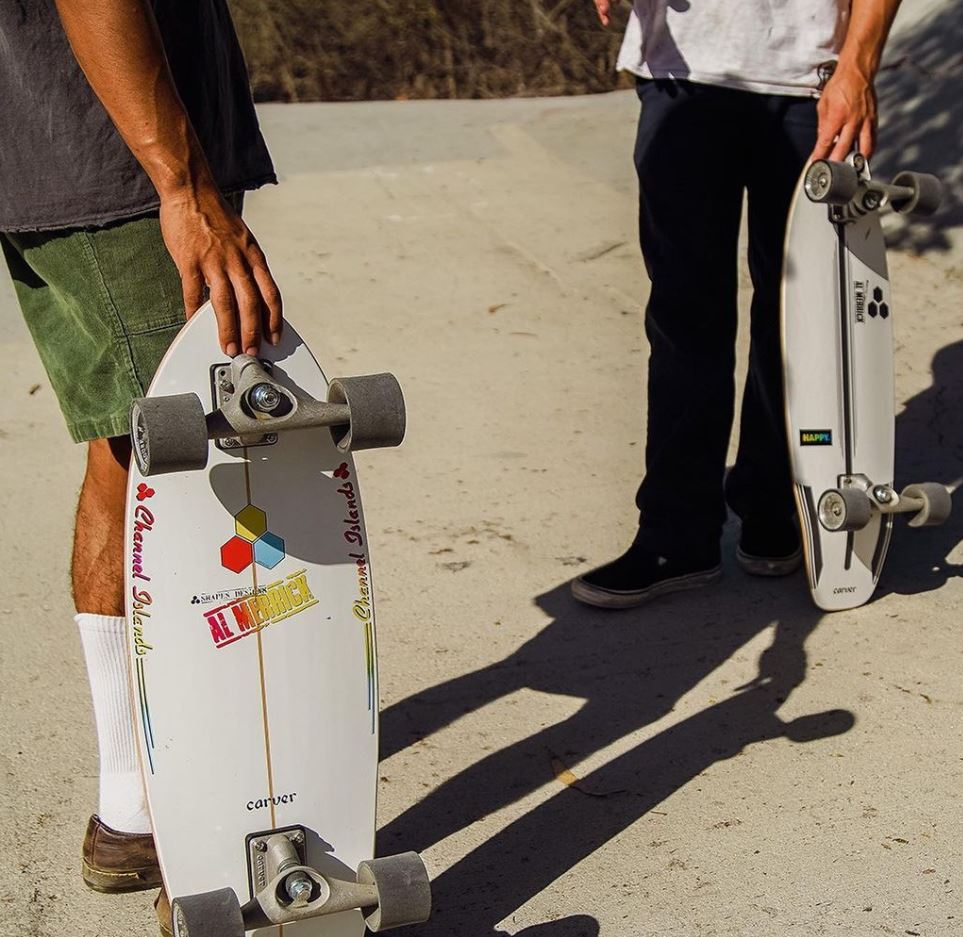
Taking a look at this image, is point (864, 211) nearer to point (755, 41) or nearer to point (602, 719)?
point (755, 41)

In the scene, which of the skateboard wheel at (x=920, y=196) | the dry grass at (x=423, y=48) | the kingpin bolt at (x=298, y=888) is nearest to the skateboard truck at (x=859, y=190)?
the skateboard wheel at (x=920, y=196)

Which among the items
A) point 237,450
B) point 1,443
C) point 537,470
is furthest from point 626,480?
point 237,450

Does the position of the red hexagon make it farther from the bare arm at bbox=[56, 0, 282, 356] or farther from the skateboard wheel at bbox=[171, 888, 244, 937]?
the skateboard wheel at bbox=[171, 888, 244, 937]

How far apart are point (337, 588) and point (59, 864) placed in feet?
2.88

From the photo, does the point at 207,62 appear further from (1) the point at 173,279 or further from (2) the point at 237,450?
(2) the point at 237,450

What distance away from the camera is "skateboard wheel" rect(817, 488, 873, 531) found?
3305mm

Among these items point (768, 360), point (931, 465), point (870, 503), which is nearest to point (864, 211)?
point (768, 360)

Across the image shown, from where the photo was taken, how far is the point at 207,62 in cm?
233

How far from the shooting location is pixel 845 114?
123 inches

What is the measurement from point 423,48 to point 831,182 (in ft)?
22.0

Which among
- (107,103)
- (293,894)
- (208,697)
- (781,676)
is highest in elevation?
(107,103)

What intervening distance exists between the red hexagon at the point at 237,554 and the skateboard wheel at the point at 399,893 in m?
0.50

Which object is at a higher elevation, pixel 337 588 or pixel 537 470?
pixel 337 588

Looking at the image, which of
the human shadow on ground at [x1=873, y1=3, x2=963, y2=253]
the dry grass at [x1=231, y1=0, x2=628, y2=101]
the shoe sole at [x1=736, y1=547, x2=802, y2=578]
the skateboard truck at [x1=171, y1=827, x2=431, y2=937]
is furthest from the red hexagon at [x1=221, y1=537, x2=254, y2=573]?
the dry grass at [x1=231, y1=0, x2=628, y2=101]
